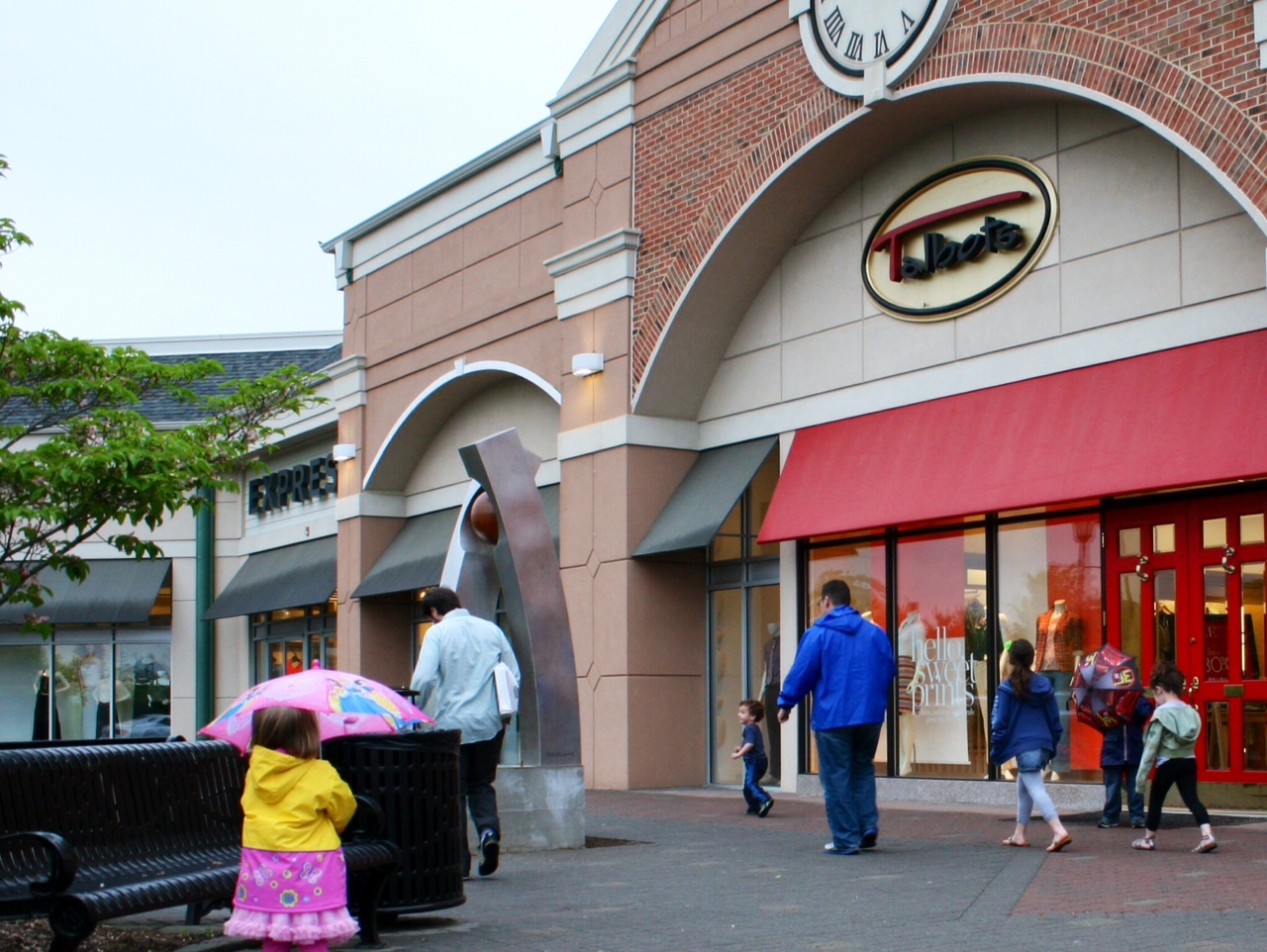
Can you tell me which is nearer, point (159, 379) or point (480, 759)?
point (480, 759)

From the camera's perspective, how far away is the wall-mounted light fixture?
1839cm

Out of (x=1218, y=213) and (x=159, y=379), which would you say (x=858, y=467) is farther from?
(x=159, y=379)

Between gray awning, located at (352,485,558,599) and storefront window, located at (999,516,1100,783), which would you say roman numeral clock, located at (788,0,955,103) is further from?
gray awning, located at (352,485,558,599)

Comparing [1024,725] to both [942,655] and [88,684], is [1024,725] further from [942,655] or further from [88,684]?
Result: [88,684]

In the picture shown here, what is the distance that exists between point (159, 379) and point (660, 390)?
599cm

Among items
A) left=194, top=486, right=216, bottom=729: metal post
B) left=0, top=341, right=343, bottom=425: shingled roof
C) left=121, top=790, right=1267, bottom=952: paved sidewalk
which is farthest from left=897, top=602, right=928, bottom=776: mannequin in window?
left=194, top=486, right=216, bottom=729: metal post

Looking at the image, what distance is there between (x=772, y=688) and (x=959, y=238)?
17.4 feet

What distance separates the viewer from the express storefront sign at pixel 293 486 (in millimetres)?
27875

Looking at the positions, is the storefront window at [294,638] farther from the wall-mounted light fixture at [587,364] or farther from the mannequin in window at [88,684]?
the wall-mounted light fixture at [587,364]

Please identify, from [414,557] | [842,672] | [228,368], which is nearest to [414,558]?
[414,557]

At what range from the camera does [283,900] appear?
596 cm

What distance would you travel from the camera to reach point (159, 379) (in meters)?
14.0

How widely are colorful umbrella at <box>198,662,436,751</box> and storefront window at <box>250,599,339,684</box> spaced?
18672 millimetres

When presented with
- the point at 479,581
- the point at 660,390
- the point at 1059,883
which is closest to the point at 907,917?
the point at 1059,883
